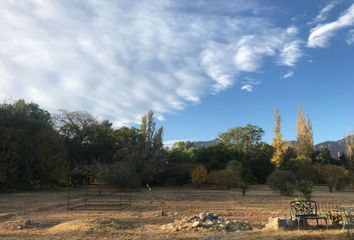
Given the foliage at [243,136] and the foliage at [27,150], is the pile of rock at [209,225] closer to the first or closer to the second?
the foliage at [27,150]

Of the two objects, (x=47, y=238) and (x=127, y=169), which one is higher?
(x=127, y=169)

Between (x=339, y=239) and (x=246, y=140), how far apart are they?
2199 inches

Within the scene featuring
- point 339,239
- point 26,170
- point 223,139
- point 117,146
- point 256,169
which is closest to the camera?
point 339,239

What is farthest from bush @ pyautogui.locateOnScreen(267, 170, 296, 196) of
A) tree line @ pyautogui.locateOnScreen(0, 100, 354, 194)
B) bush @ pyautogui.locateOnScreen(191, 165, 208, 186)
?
bush @ pyautogui.locateOnScreen(191, 165, 208, 186)

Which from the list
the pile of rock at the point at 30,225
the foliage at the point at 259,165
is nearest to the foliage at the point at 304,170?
the foliage at the point at 259,165

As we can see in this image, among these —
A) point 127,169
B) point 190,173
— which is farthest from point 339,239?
point 190,173

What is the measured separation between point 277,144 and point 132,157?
22582 millimetres

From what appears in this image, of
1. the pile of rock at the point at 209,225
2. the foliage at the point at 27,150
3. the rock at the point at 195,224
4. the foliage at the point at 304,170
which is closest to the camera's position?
the pile of rock at the point at 209,225

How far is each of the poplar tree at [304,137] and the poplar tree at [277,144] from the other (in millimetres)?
2942

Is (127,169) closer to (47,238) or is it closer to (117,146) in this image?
(117,146)

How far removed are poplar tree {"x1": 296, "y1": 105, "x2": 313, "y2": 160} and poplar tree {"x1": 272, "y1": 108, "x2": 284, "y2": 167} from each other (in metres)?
2.94

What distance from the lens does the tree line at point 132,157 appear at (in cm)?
3797

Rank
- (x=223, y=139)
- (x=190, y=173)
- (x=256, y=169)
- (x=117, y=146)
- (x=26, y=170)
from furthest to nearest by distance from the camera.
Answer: (x=223, y=139), (x=256, y=169), (x=117, y=146), (x=190, y=173), (x=26, y=170)

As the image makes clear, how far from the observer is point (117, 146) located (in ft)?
165
